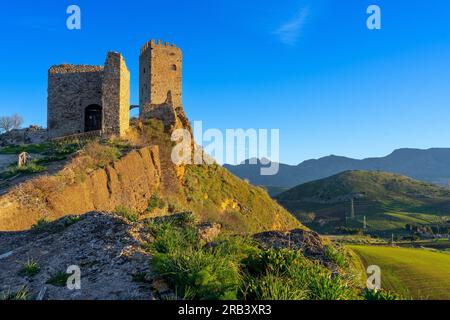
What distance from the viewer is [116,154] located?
2459 cm

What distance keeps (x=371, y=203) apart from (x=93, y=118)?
144280 millimetres

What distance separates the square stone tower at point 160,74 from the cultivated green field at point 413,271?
110ft

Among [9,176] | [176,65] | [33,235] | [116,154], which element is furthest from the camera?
[176,65]

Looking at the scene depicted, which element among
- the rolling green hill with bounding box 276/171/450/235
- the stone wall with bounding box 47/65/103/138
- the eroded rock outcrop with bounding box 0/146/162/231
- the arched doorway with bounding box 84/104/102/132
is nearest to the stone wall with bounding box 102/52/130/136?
the eroded rock outcrop with bounding box 0/146/162/231

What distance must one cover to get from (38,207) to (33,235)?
456 cm

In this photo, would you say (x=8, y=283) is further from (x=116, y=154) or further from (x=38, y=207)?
(x=116, y=154)

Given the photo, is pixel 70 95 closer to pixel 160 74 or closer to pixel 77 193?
pixel 160 74

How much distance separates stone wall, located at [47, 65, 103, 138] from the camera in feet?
102

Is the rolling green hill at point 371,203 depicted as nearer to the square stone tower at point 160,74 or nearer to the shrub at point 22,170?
the square stone tower at point 160,74

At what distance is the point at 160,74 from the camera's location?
42844mm

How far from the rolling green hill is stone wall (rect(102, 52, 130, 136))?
104859 millimetres

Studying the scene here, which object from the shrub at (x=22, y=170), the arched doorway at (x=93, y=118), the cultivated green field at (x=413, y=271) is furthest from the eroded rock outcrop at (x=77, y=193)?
the cultivated green field at (x=413, y=271)
